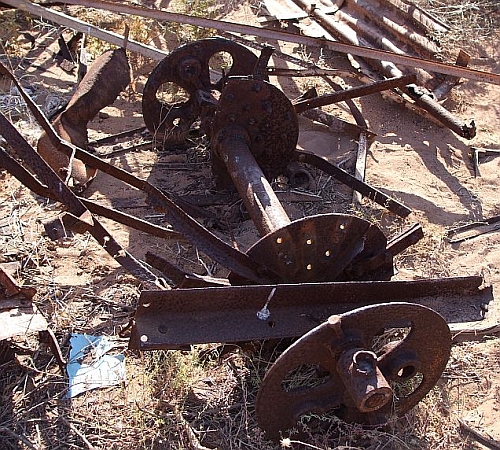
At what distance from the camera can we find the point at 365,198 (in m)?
5.47

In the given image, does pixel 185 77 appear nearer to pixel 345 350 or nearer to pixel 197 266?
pixel 197 266

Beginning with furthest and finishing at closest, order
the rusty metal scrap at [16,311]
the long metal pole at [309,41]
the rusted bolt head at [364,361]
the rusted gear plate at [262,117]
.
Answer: the long metal pole at [309,41] → the rusted gear plate at [262,117] → the rusty metal scrap at [16,311] → the rusted bolt head at [364,361]

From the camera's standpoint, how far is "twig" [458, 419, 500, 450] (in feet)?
11.8

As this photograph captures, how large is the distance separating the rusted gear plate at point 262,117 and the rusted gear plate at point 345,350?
210 cm

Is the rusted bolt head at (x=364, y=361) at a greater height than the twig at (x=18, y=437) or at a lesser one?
greater

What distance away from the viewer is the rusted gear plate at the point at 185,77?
530 centimetres

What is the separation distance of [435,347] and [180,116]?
3.17 m

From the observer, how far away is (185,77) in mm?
5344

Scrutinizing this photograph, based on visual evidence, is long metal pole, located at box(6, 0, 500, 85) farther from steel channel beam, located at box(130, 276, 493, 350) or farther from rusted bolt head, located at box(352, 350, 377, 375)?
rusted bolt head, located at box(352, 350, 377, 375)

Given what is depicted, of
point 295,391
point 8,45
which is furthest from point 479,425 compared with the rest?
point 8,45

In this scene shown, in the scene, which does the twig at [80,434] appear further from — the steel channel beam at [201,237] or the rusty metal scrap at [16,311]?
the steel channel beam at [201,237]

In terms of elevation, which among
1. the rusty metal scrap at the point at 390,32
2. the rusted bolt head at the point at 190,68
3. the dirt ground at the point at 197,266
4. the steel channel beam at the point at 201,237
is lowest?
the dirt ground at the point at 197,266

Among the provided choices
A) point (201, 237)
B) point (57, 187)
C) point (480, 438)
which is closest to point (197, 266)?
point (201, 237)

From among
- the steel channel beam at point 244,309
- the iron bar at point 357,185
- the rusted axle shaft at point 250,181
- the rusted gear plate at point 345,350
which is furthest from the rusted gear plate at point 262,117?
the rusted gear plate at point 345,350
